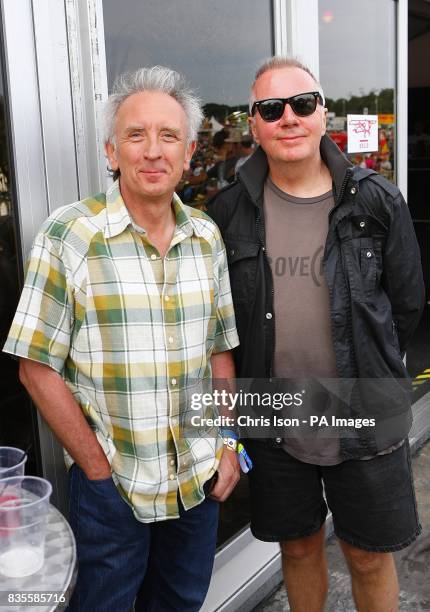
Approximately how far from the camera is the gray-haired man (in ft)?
5.22

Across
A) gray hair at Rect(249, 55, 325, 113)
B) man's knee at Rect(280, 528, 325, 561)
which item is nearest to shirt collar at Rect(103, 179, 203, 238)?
gray hair at Rect(249, 55, 325, 113)

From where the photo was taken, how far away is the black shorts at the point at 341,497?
204 cm

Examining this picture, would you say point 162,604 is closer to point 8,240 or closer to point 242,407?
point 242,407

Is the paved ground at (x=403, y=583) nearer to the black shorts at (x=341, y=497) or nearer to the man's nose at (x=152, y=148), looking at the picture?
the black shorts at (x=341, y=497)

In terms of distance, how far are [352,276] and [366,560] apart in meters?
0.92

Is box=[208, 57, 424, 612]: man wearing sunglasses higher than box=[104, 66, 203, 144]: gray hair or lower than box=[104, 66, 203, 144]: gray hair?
lower

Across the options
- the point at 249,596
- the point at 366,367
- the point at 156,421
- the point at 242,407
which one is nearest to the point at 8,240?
the point at 156,421

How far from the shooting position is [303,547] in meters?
2.24

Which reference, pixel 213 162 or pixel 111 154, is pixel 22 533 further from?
pixel 213 162

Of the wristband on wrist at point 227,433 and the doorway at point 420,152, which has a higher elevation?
the doorway at point 420,152

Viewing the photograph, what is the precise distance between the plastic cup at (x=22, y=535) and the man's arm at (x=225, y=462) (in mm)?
680

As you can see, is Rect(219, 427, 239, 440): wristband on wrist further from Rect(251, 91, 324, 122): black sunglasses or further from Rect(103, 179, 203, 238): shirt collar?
Rect(251, 91, 324, 122): black sunglasses

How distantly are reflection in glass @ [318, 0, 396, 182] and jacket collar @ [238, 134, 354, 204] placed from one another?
117 centimetres

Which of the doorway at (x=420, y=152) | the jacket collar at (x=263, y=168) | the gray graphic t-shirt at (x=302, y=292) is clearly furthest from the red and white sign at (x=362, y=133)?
the doorway at (x=420, y=152)
